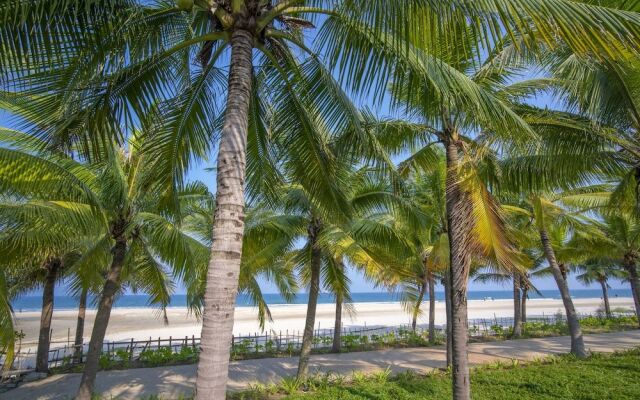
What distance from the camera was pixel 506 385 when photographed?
9.50 metres

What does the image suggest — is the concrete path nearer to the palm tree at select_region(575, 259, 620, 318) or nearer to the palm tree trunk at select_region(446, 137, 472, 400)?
the palm tree trunk at select_region(446, 137, 472, 400)

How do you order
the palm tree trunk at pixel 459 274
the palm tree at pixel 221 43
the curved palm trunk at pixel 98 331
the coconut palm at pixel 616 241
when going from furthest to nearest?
the coconut palm at pixel 616 241
the curved palm trunk at pixel 98 331
the palm tree trunk at pixel 459 274
the palm tree at pixel 221 43

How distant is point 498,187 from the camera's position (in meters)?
8.42

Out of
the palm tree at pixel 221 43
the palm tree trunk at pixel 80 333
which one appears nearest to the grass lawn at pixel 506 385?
the palm tree at pixel 221 43

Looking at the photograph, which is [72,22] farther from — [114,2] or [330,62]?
[330,62]

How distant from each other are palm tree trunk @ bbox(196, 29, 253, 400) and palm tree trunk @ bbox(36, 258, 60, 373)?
12.1 m

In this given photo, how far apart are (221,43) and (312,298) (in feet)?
24.0

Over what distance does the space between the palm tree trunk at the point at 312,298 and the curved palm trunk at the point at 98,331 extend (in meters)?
4.54

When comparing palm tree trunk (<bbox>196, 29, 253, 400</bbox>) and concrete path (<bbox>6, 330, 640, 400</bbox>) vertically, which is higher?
palm tree trunk (<bbox>196, 29, 253, 400</bbox>)

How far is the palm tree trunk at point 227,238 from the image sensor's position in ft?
10.7

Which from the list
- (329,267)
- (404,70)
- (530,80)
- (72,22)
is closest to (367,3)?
(404,70)

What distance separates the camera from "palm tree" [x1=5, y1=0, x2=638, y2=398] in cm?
287

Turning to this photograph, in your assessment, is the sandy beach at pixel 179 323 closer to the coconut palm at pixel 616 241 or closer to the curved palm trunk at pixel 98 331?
the curved palm trunk at pixel 98 331

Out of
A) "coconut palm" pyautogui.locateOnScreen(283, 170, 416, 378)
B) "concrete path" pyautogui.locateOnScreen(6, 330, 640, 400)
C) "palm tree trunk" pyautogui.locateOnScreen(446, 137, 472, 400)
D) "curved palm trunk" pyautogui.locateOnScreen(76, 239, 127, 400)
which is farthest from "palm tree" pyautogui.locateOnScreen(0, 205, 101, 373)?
"palm tree trunk" pyautogui.locateOnScreen(446, 137, 472, 400)
